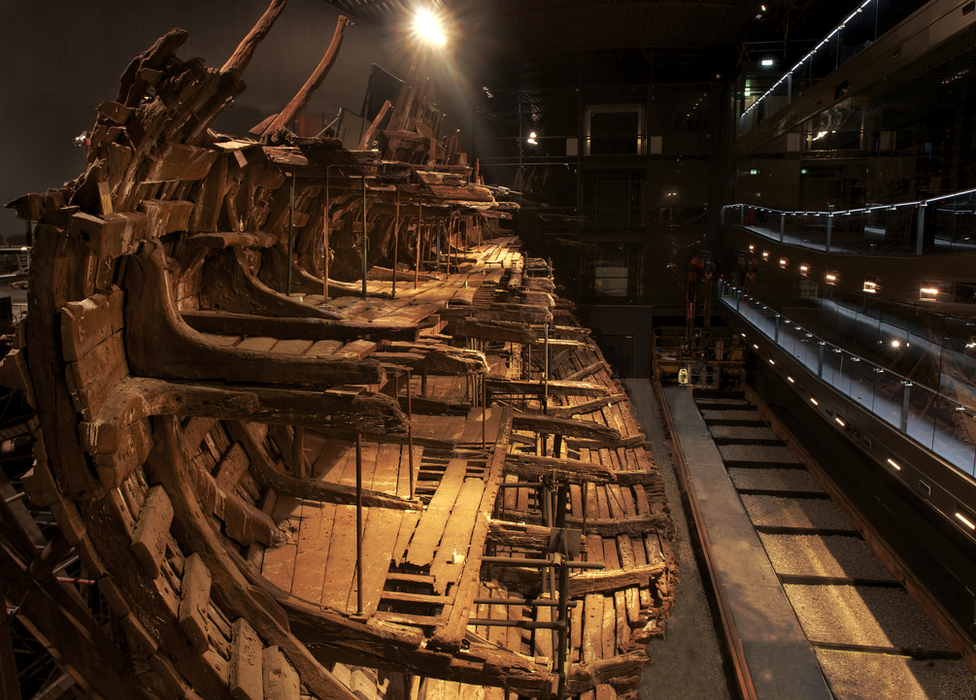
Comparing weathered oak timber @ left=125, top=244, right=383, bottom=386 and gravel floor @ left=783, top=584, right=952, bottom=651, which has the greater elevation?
weathered oak timber @ left=125, top=244, right=383, bottom=386

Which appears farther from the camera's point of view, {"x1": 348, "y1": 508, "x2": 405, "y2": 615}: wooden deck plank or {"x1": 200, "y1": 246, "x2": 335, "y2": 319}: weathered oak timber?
{"x1": 200, "y1": 246, "x2": 335, "y2": 319}: weathered oak timber

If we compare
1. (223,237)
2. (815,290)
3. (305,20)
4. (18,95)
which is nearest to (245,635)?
(223,237)

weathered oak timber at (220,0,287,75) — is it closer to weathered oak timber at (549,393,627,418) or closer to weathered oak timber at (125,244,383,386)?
weathered oak timber at (125,244,383,386)

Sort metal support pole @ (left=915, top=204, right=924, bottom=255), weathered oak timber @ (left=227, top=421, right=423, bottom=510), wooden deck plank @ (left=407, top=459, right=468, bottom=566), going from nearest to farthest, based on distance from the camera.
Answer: wooden deck plank @ (left=407, top=459, right=468, bottom=566), weathered oak timber @ (left=227, top=421, right=423, bottom=510), metal support pole @ (left=915, top=204, right=924, bottom=255)

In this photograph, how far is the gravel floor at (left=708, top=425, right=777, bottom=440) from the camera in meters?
18.0

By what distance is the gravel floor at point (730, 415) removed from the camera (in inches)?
769

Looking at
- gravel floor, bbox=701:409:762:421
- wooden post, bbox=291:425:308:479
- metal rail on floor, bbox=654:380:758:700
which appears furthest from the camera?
gravel floor, bbox=701:409:762:421

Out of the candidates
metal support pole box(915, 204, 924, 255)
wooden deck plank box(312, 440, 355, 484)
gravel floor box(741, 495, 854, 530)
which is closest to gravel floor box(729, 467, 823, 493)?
gravel floor box(741, 495, 854, 530)

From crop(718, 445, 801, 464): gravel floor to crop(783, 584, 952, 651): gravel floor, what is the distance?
580 cm

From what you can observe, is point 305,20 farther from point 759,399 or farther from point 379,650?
point 759,399

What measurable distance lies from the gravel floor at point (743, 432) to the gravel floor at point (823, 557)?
5.66 meters

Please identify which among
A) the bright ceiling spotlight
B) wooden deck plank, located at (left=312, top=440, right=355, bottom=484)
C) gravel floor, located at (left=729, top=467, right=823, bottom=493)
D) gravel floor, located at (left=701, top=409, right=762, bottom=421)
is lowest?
gravel floor, located at (left=729, top=467, right=823, bottom=493)

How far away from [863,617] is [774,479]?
5.52 m

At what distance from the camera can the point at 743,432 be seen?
18.4 m
